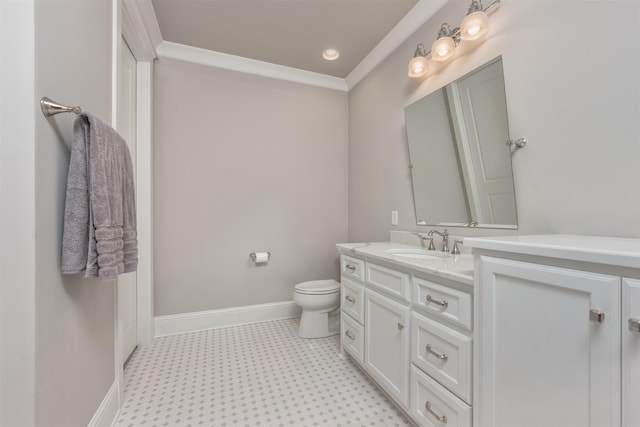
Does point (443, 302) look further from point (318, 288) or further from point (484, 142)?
point (318, 288)

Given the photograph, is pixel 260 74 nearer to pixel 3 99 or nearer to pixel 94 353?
pixel 3 99

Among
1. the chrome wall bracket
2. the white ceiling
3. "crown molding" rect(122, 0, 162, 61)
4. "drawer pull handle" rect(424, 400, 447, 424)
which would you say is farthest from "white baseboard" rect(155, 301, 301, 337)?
the white ceiling

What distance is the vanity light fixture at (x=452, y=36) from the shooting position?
1336 mm

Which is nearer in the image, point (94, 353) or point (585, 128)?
point (585, 128)

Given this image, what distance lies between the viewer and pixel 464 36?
1405mm

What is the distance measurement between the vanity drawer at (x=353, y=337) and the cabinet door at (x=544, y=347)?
2.51ft

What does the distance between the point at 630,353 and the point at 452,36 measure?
162 centimetres

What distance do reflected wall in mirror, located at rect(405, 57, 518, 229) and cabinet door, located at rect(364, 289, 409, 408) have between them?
67cm

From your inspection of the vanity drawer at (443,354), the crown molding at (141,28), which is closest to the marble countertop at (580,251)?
the vanity drawer at (443,354)

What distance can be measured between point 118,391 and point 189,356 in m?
0.58

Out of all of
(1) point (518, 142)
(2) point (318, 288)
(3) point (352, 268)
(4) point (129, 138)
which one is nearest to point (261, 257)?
(2) point (318, 288)

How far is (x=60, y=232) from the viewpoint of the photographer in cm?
90

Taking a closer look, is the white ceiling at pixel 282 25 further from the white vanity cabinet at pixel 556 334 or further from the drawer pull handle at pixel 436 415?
the drawer pull handle at pixel 436 415

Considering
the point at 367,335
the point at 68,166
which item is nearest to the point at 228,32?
the point at 68,166
